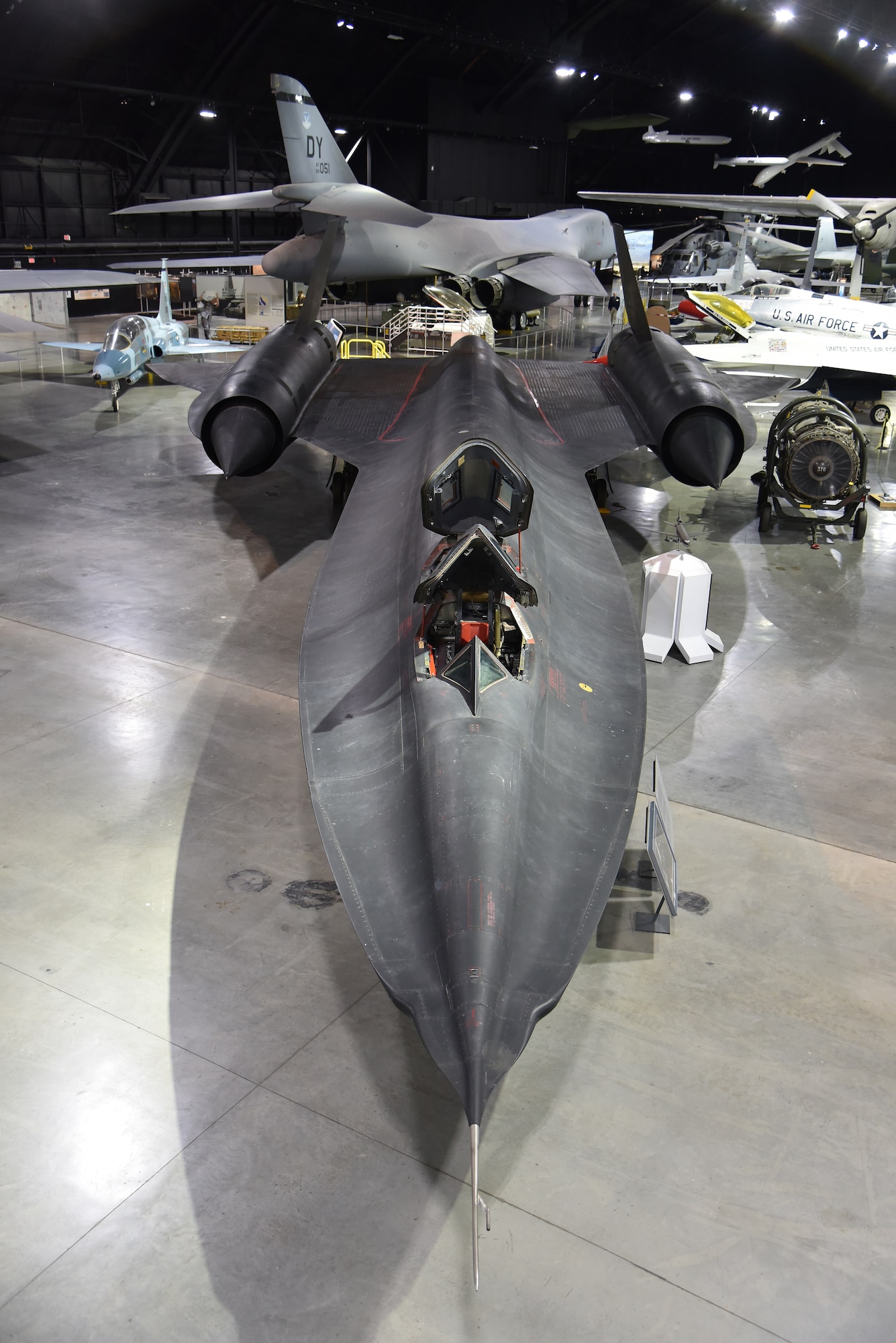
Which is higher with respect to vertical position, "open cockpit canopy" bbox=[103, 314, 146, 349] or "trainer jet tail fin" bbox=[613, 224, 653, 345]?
"trainer jet tail fin" bbox=[613, 224, 653, 345]

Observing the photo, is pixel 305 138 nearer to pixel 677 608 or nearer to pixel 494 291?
pixel 494 291

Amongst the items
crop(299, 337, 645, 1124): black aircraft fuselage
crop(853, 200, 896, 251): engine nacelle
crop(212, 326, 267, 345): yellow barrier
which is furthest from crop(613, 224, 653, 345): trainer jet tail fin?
crop(853, 200, 896, 251): engine nacelle

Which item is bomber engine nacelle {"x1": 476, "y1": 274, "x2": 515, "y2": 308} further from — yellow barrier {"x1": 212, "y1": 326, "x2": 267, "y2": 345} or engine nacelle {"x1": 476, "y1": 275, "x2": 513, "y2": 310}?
yellow barrier {"x1": 212, "y1": 326, "x2": 267, "y2": 345}

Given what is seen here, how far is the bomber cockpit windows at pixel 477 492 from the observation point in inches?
233

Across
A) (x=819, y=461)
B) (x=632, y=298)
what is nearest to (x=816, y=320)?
(x=632, y=298)

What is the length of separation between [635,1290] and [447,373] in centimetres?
873

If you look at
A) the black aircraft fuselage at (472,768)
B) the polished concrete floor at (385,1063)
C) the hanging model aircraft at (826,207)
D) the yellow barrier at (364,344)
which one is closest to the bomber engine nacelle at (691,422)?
the polished concrete floor at (385,1063)

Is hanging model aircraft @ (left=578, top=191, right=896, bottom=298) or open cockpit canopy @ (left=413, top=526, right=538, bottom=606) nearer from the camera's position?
open cockpit canopy @ (left=413, top=526, right=538, bottom=606)

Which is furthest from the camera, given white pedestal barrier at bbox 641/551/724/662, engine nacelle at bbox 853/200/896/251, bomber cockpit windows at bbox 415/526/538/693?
engine nacelle at bbox 853/200/896/251

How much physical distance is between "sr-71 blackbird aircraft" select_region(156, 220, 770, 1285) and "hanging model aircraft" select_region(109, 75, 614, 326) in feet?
57.1

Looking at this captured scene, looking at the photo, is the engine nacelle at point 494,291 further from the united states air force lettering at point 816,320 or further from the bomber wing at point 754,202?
the united states air force lettering at point 816,320

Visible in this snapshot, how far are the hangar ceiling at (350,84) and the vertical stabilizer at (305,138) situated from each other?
4797 mm

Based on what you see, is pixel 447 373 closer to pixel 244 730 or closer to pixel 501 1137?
pixel 244 730

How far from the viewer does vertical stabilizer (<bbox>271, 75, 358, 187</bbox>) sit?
23734mm
